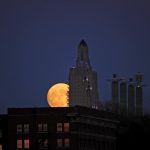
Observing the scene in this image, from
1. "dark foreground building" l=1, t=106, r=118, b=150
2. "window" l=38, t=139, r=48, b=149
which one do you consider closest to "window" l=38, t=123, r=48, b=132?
"dark foreground building" l=1, t=106, r=118, b=150

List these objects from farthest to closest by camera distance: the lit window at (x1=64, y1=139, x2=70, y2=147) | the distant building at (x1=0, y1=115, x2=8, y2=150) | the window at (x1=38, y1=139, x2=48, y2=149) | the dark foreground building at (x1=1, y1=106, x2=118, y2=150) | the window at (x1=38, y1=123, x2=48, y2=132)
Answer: the distant building at (x1=0, y1=115, x2=8, y2=150), the window at (x1=38, y1=123, x2=48, y2=132), the window at (x1=38, y1=139, x2=48, y2=149), the dark foreground building at (x1=1, y1=106, x2=118, y2=150), the lit window at (x1=64, y1=139, x2=70, y2=147)

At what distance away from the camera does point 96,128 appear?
7421 inches

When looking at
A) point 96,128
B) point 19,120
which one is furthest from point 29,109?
point 96,128

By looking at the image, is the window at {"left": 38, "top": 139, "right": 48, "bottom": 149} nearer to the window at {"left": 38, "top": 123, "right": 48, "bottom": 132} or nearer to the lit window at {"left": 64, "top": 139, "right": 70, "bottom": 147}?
the window at {"left": 38, "top": 123, "right": 48, "bottom": 132}

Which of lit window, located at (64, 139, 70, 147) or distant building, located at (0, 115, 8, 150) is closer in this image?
lit window, located at (64, 139, 70, 147)

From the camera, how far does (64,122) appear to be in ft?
593

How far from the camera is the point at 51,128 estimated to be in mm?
181000

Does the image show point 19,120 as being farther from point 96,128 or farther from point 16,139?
point 96,128

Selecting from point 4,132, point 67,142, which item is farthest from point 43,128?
point 4,132

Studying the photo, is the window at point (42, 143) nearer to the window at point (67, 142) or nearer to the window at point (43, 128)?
the window at point (43, 128)

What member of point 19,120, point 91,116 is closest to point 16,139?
point 19,120

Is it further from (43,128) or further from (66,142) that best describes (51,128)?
(66,142)

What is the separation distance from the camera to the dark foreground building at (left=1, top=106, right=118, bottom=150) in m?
179

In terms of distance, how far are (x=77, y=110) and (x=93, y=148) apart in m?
10.4
